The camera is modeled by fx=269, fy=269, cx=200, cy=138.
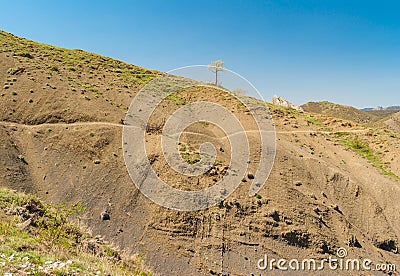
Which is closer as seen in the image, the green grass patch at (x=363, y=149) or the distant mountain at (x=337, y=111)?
the green grass patch at (x=363, y=149)

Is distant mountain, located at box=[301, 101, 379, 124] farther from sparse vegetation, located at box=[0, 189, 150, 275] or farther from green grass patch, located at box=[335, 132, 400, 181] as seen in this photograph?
sparse vegetation, located at box=[0, 189, 150, 275]

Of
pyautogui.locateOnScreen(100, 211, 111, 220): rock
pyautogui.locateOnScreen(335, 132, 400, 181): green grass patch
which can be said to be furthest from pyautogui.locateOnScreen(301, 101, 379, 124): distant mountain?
pyautogui.locateOnScreen(100, 211, 111, 220): rock

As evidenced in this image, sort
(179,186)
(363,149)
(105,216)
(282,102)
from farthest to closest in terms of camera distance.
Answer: (282,102) → (363,149) → (179,186) → (105,216)

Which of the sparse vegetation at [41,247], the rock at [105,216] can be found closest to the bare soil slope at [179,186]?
the rock at [105,216]

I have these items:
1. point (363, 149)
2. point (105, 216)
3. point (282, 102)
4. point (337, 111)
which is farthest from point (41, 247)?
point (337, 111)

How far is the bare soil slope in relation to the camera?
54.6 ft

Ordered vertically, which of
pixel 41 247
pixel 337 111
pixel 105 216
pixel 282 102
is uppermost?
pixel 337 111

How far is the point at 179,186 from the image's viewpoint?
19406 mm

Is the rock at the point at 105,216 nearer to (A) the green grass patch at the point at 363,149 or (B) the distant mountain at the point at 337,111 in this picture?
(A) the green grass patch at the point at 363,149

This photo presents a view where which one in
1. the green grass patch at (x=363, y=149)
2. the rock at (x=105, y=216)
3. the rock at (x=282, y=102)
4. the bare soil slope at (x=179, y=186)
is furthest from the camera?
the rock at (x=282, y=102)

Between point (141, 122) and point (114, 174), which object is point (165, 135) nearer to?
point (141, 122)

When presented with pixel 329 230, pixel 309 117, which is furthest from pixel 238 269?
pixel 309 117

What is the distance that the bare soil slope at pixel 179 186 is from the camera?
1666 cm

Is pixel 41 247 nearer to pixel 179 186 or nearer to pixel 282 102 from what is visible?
pixel 179 186
